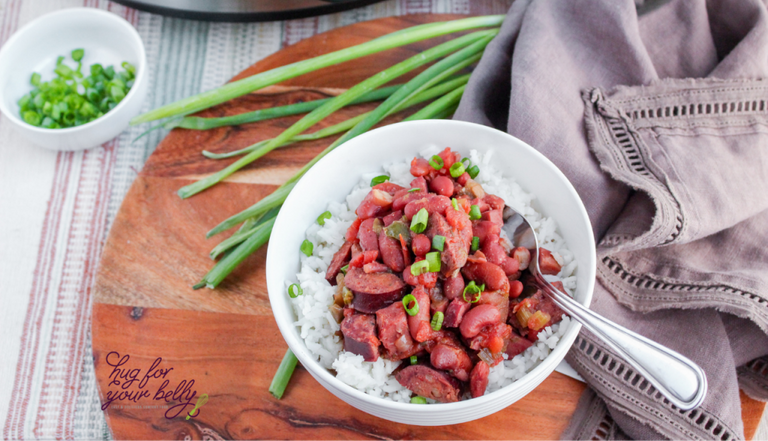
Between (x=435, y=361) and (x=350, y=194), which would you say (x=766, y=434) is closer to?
(x=435, y=361)

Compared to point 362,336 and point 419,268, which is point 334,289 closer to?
point 362,336

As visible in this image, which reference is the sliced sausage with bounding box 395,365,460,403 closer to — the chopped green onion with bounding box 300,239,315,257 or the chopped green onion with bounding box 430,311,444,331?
the chopped green onion with bounding box 430,311,444,331

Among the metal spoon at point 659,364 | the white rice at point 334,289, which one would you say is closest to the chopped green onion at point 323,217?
the white rice at point 334,289

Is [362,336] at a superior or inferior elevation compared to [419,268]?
inferior

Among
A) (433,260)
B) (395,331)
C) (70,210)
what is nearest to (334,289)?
(395,331)

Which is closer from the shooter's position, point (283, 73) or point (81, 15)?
point (283, 73)

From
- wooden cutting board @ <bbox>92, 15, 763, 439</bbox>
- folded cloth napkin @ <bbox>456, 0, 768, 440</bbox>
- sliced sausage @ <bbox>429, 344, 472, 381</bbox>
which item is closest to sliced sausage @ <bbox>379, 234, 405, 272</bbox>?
sliced sausage @ <bbox>429, 344, 472, 381</bbox>

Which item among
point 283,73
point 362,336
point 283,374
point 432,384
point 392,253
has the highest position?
point 283,73

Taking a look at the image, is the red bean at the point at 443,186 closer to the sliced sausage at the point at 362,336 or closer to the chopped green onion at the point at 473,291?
the chopped green onion at the point at 473,291
